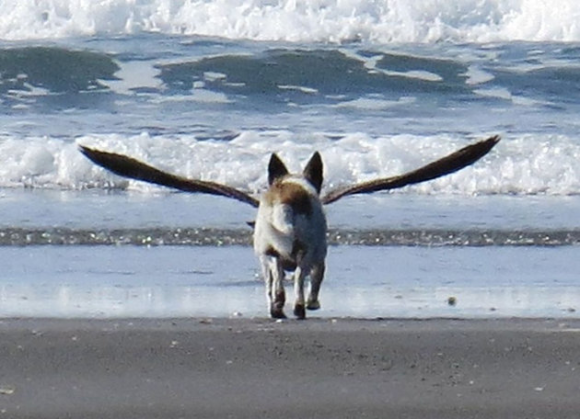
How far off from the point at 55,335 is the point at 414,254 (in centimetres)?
303

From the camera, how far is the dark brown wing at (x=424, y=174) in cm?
623

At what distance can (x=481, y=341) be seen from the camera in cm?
562

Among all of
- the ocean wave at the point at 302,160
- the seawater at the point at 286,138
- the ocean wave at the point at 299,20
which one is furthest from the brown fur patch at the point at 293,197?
the ocean wave at the point at 299,20

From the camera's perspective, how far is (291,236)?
5.86 m

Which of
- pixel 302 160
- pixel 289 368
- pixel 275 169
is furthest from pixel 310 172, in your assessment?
pixel 302 160

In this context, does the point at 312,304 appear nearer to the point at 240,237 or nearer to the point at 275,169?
the point at 275,169

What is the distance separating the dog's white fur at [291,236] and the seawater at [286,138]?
0.45 metres

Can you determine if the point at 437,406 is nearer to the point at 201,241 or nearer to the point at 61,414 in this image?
the point at 61,414

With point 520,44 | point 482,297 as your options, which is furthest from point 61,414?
point 520,44

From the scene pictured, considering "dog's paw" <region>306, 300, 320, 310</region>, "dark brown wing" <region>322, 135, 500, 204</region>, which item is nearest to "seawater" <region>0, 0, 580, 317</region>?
"dog's paw" <region>306, 300, 320, 310</region>

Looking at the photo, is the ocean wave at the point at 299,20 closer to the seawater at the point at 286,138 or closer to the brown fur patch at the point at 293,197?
the seawater at the point at 286,138

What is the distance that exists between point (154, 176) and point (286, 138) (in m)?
6.10

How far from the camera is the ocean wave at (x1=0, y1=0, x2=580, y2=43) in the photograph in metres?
18.9

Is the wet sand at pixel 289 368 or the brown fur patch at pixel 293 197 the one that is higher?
the brown fur patch at pixel 293 197
